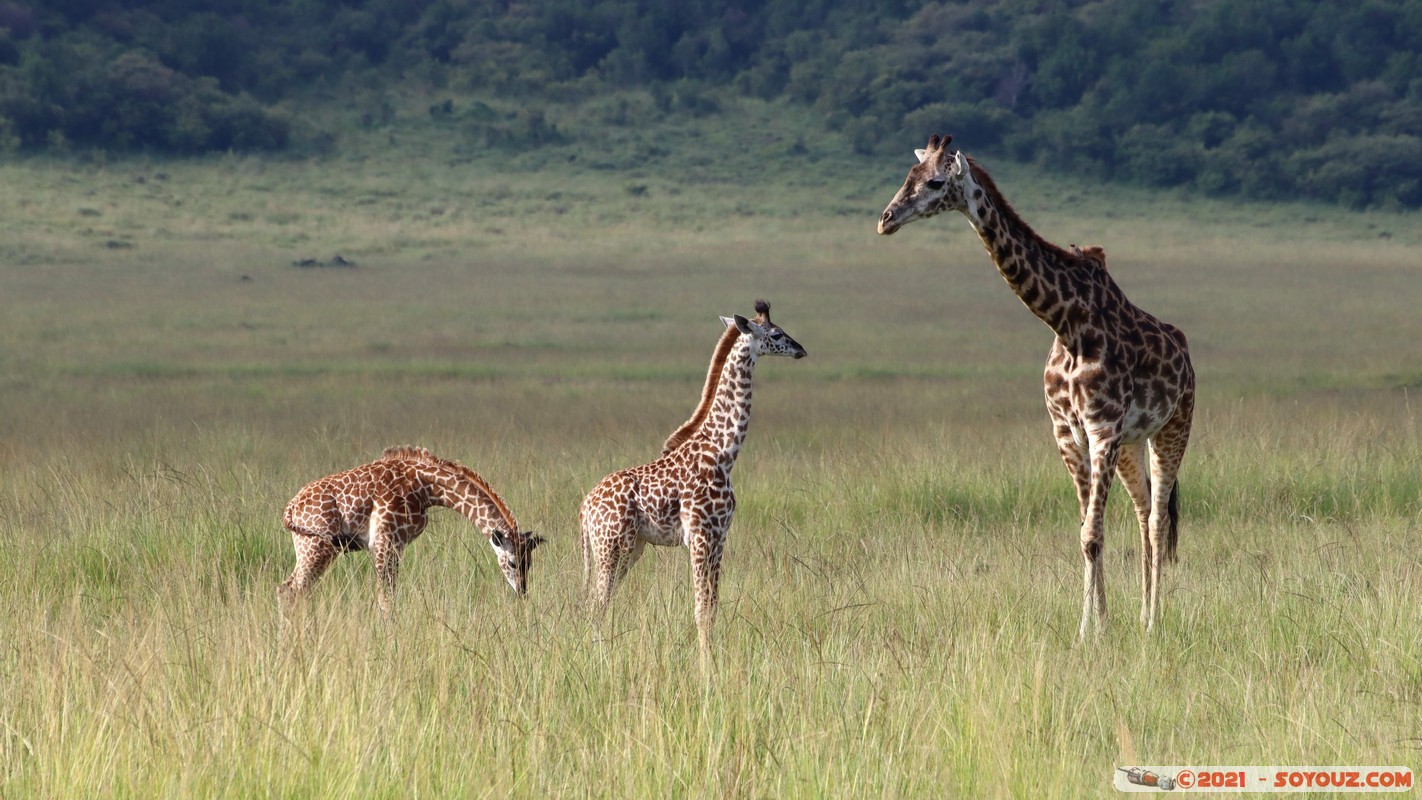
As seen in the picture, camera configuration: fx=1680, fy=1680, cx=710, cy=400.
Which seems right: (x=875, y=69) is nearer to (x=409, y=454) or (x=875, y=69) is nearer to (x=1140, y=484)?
(x=1140, y=484)

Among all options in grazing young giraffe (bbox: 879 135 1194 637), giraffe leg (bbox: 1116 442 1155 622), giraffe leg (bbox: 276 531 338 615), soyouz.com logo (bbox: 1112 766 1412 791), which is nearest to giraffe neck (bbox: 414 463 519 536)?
giraffe leg (bbox: 276 531 338 615)

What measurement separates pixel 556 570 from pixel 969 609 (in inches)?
74.7

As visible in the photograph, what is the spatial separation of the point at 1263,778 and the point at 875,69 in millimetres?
62436

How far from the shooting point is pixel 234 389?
19047 mm

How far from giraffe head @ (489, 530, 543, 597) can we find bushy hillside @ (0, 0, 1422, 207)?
165 feet

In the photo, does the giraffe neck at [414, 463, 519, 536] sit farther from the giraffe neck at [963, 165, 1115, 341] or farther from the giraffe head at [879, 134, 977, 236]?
the giraffe neck at [963, 165, 1115, 341]

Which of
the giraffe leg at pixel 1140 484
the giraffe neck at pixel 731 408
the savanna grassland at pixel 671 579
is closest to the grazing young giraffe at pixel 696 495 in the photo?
the giraffe neck at pixel 731 408

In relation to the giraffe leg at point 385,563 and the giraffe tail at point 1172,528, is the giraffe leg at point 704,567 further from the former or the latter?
the giraffe tail at point 1172,528

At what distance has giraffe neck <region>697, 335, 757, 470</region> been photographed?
20.7 feet

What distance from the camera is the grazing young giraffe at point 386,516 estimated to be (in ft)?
20.7

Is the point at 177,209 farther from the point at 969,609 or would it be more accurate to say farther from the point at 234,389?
the point at 969,609

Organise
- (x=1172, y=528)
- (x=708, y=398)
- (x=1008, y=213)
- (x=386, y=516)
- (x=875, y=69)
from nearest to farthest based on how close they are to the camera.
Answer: (x=386, y=516)
(x=708, y=398)
(x=1008, y=213)
(x=1172, y=528)
(x=875, y=69)

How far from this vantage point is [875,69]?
6531 centimetres

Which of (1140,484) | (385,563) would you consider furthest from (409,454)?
(1140,484)
